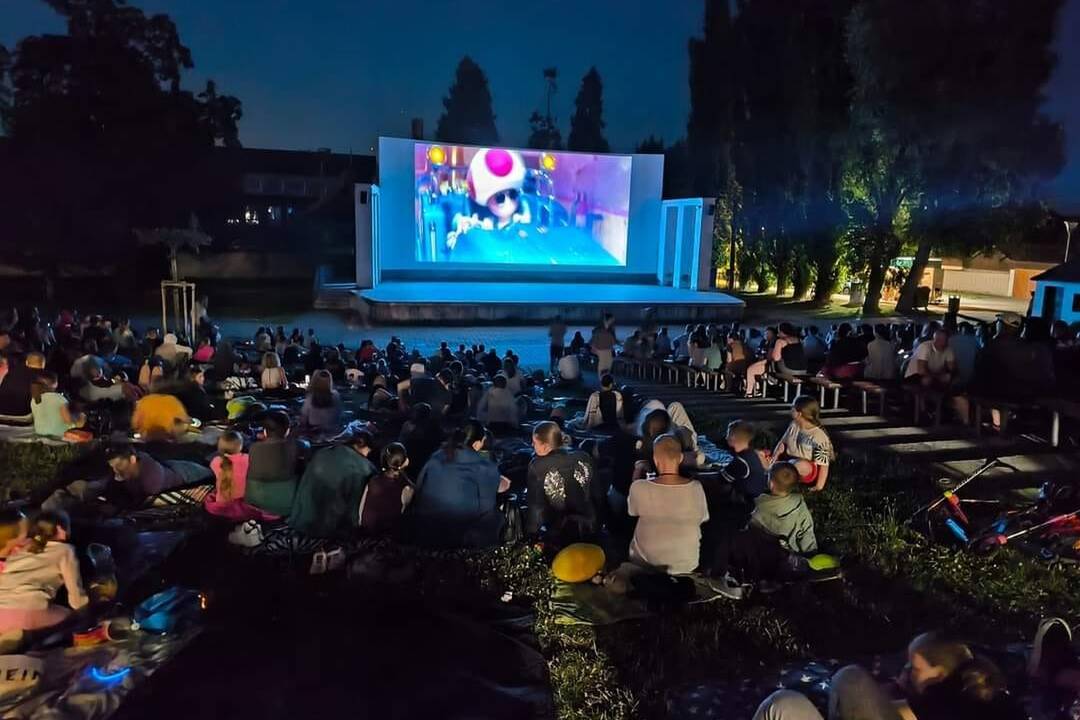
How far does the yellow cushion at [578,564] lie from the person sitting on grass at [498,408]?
123 inches

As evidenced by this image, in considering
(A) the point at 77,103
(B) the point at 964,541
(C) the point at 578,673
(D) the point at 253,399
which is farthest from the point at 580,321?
(A) the point at 77,103

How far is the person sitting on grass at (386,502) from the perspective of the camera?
4.36 meters

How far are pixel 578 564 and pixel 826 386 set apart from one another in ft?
16.3

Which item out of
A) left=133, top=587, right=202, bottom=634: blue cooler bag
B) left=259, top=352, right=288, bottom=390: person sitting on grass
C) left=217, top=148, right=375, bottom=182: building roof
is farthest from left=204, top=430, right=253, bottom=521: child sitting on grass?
left=217, top=148, right=375, bottom=182: building roof

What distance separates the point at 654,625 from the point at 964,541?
7.13ft

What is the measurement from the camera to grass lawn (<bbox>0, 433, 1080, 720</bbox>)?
3182mm

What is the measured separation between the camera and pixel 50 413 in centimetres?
632

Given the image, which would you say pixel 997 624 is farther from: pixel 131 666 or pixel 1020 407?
pixel 131 666

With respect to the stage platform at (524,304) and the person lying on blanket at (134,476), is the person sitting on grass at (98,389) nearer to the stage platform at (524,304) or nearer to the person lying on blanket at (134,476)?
the person lying on blanket at (134,476)

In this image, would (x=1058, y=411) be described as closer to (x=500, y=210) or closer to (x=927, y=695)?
(x=927, y=695)

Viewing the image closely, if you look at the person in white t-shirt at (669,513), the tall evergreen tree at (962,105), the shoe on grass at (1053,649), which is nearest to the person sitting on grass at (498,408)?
the person in white t-shirt at (669,513)

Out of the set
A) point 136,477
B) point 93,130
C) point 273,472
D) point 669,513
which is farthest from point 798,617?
point 93,130

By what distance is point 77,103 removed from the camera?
835 inches

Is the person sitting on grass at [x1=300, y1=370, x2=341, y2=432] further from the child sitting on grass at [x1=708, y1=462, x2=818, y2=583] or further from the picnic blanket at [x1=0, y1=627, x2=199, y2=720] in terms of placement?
the child sitting on grass at [x1=708, y1=462, x2=818, y2=583]
